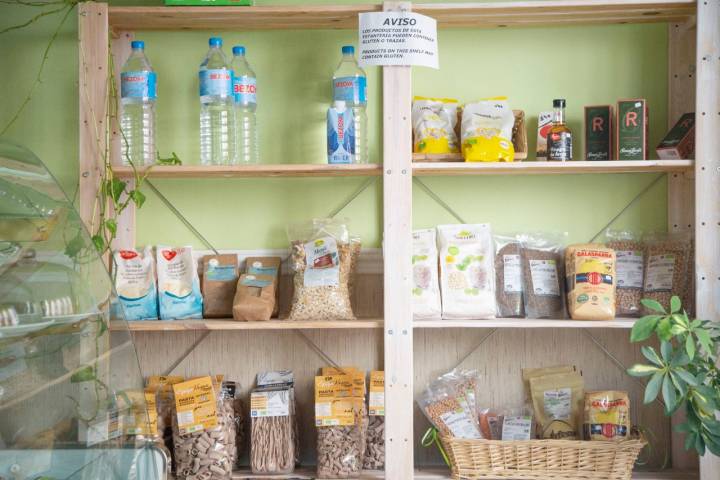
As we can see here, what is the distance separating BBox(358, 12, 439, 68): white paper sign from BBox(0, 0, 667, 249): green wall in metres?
0.30

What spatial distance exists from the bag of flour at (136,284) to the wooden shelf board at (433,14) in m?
0.77

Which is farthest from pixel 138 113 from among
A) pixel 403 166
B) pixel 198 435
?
pixel 198 435

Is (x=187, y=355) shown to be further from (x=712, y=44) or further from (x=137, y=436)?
(x=712, y=44)

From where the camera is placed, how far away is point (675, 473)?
8.51 feet

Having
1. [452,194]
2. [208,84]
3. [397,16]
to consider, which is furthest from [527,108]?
[208,84]

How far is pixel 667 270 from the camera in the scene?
2551 mm

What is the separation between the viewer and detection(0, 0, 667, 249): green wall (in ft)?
9.00

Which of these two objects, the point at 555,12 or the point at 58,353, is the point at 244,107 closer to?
the point at 555,12

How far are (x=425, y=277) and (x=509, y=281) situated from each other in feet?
0.92

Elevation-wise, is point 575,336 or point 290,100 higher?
point 290,100

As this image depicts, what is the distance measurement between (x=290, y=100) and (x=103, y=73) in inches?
24.6

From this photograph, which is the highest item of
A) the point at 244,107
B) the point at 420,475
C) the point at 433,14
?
the point at 433,14

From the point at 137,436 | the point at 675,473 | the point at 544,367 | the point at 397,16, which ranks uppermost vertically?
the point at 397,16

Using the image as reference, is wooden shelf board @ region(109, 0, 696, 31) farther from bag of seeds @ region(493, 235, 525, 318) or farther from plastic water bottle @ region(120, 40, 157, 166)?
bag of seeds @ region(493, 235, 525, 318)
